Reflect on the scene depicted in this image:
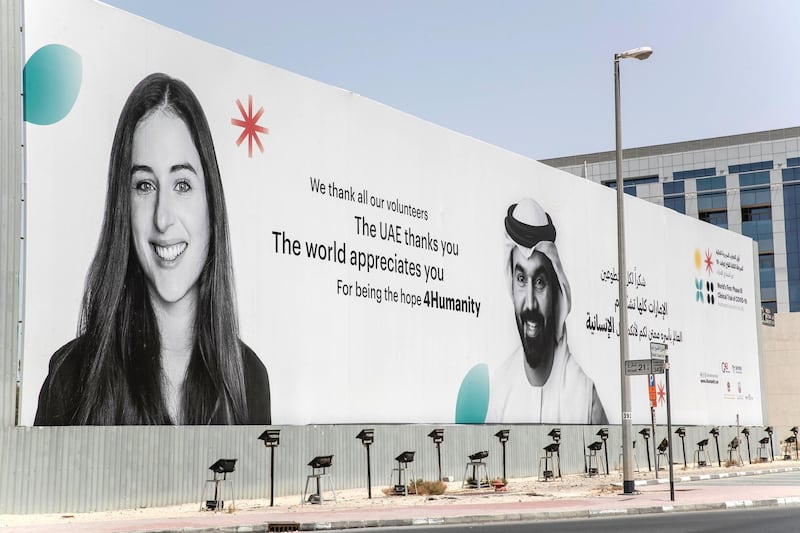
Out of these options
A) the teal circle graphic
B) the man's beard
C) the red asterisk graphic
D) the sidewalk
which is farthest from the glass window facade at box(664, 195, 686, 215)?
the teal circle graphic

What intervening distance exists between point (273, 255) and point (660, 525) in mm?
11097

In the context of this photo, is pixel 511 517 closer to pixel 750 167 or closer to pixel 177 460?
pixel 177 460

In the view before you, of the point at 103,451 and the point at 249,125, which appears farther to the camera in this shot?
the point at 249,125

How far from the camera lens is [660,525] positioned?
53.8 ft

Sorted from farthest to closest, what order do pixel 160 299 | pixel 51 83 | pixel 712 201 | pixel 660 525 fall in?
1. pixel 712 201
2. pixel 160 299
3. pixel 51 83
4. pixel 660 525

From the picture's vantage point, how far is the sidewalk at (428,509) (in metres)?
16.4

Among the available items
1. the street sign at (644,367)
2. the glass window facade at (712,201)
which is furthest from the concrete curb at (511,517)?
the glass window facade at (712,201)

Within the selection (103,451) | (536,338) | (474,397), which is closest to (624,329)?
(474,397)

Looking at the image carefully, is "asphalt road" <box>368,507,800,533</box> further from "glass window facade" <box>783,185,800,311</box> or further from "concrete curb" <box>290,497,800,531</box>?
"glass window facade" <box>783,185,800,311</box>

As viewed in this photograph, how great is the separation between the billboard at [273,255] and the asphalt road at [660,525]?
6.41m

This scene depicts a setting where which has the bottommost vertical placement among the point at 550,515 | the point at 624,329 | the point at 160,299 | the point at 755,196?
the point at 550,515

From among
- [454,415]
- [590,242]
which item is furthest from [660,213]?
[454,415]

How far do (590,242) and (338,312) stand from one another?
564 inches

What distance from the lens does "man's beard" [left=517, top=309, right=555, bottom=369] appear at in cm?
3238
